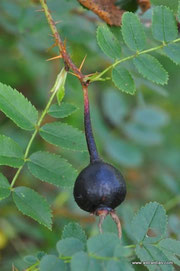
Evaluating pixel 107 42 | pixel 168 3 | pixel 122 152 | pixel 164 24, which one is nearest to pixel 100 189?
pixel 107 42

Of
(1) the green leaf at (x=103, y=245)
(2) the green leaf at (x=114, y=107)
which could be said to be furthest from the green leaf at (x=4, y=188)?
(2) the green leaf at (x=114, y=107)

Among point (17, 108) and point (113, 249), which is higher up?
point (17, 108)

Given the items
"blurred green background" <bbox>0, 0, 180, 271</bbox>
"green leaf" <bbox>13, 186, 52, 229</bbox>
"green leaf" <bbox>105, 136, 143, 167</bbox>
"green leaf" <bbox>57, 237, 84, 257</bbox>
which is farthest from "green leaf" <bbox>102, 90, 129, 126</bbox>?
"green leaf" <bbox>57, 237, 84, 257</bbox>

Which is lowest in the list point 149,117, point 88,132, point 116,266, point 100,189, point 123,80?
point 116,266

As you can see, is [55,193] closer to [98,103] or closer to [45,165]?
[98,103]

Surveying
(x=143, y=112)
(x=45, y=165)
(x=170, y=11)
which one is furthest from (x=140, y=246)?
(x=143, y=112)

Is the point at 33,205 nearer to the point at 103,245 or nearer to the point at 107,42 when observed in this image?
the point at 103,245

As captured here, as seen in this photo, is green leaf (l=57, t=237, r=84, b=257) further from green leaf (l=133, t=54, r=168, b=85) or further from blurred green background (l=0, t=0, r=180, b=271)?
blurred green background (l=0, t=0, r=180, b=271)
